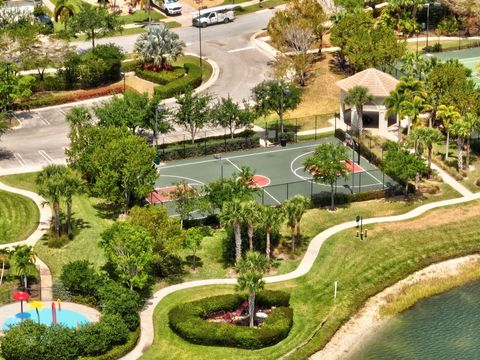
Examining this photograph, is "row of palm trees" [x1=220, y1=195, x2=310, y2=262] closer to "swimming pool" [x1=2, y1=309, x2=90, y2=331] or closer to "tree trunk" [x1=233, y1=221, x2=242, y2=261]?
"tree trunk" [x1=233, y1=221, x2=242, y2=261]

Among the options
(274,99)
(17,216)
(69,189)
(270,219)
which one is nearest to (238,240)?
(270,219)

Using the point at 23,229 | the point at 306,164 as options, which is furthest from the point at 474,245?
the point at 23,229

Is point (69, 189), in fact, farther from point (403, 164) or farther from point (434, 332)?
point (434, 332)

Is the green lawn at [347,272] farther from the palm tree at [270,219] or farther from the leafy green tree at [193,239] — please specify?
the palm tree at [270,219]

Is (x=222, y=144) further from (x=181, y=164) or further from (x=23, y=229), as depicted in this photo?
(x=23, y=229)

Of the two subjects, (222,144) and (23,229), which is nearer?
(23,229)

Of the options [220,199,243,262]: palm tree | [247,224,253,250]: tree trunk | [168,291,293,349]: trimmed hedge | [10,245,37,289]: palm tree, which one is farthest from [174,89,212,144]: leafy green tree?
[168,291,293,349]: trimmed hedge
